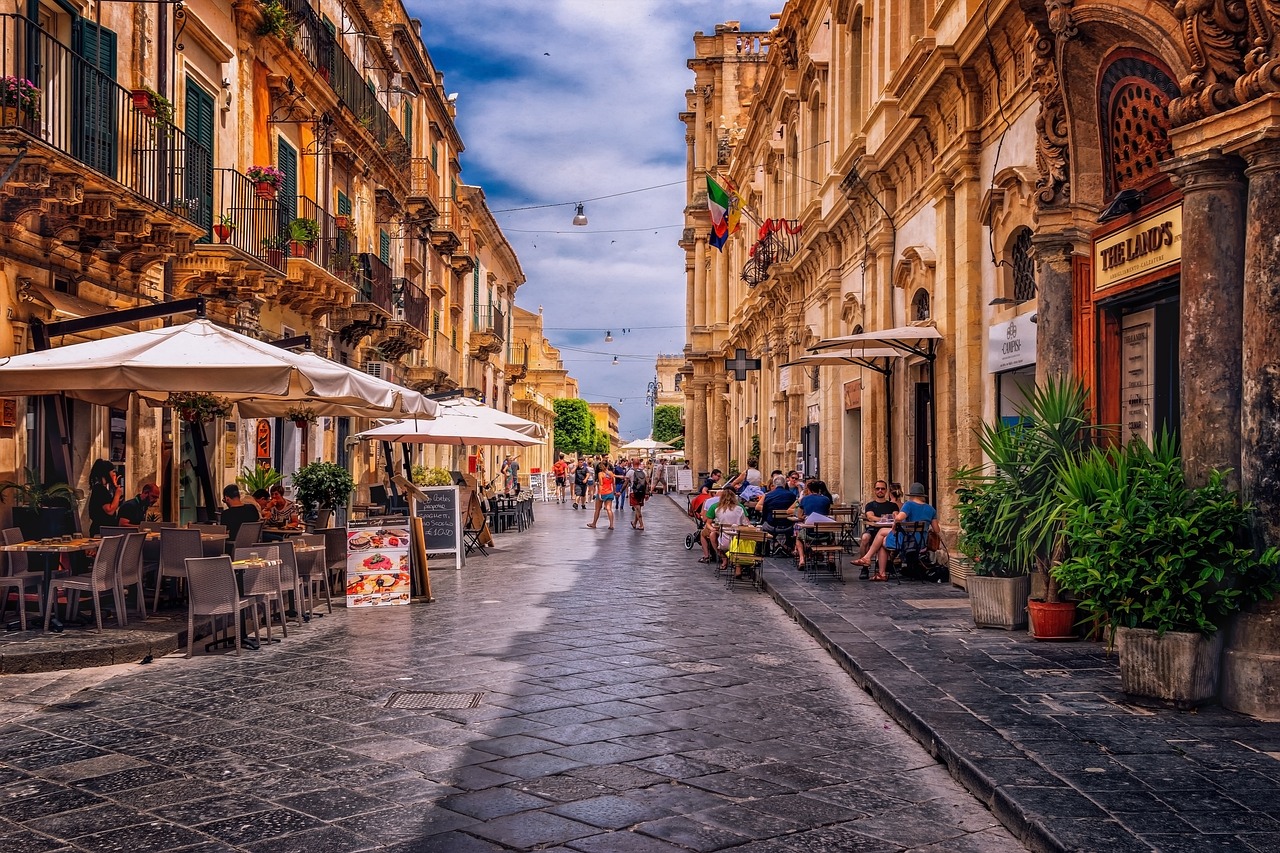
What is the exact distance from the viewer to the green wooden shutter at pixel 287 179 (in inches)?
733

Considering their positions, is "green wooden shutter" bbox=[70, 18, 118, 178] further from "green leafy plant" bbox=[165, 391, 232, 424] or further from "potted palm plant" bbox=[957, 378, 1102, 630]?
"potted palm plant" bbox=[957, 378, 1102, 630]

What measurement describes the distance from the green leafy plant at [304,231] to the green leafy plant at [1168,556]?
14.1 m

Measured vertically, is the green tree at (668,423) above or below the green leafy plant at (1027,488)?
above

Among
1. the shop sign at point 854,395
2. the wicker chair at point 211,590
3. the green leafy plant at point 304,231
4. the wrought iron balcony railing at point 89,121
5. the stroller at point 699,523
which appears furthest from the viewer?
the shop sign at point 854,395

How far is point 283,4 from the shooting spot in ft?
59.5

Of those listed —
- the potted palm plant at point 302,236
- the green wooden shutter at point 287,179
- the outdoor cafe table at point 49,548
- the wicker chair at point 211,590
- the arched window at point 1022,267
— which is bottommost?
the wicker chair at point 211,590

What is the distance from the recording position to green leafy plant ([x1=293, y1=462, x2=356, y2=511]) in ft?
53.4

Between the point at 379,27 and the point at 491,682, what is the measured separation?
2255 cm

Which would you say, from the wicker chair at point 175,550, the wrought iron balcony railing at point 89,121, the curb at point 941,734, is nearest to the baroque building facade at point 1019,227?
the curb at point 941,734

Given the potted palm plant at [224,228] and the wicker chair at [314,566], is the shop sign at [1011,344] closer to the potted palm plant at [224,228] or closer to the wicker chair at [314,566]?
the wicker chair at [314,566]

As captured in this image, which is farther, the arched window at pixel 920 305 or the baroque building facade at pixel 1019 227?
the arched window at pixel 920 305

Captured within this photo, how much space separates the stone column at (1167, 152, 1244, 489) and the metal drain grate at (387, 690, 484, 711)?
4368 millimetres

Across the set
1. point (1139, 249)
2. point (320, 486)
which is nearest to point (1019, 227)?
point (1139, 249)

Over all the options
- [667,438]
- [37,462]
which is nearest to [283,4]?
[37,462]
